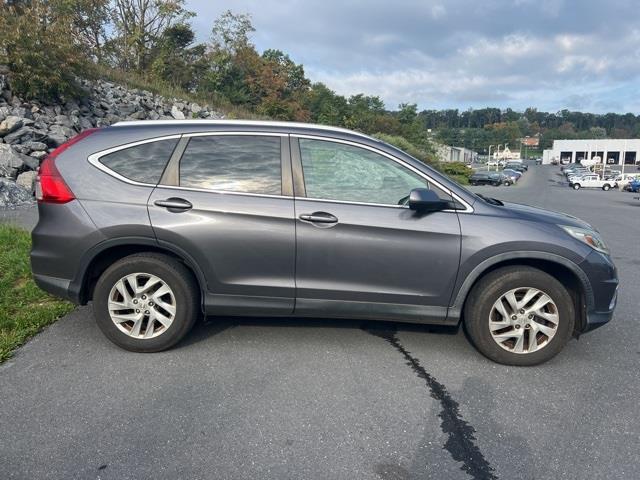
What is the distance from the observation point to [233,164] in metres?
3.71

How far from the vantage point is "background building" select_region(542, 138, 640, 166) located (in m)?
103

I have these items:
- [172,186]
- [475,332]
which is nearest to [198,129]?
[172,186]

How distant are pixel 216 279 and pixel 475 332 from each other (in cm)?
207

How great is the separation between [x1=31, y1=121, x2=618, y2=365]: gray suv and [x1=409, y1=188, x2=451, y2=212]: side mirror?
12 mm

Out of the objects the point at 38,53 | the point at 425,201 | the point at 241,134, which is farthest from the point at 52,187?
the point at 38,53

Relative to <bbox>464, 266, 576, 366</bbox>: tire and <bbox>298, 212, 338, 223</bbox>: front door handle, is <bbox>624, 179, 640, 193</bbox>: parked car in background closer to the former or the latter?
<bbox>464, 266, 576, 366</bbox>: tire

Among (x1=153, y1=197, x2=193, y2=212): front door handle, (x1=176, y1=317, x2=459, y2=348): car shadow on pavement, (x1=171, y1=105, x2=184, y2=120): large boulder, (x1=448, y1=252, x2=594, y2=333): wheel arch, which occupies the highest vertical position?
(x1=171, y1=105, x2=184, y2=120): large boulder

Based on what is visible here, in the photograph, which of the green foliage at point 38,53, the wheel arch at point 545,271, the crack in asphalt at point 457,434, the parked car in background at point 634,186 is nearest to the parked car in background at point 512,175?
the parked car in background at point 634,186

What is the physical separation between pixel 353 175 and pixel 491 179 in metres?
42.1

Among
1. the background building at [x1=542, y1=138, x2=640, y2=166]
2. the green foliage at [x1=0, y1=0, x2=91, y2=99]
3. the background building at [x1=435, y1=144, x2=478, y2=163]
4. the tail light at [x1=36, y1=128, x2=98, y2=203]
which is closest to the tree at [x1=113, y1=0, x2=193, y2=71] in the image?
the green foliage at [x1=0, y1=0, x2=91, y2=99]

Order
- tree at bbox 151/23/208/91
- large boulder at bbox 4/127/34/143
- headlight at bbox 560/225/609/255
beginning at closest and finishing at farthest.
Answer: headlight at bbox 560/225/609/255
large boulder at bbox 4/127/34/143
tree at bbox 151/23/208/91

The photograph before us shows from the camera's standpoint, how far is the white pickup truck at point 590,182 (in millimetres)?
42219

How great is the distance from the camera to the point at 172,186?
12.0 feet

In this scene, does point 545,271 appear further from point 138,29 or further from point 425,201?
point 138,29
